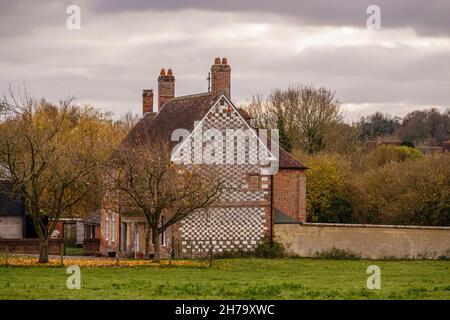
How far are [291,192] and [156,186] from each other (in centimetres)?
1917

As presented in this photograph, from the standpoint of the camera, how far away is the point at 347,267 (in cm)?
4000

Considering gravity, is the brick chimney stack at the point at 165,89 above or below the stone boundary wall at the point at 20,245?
above

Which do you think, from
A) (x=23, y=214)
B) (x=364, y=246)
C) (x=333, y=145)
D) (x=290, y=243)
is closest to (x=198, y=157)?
(x=290, y=243)

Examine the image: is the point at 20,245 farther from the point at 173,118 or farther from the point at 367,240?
the point at 367,240

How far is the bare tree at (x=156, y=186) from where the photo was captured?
128 ft

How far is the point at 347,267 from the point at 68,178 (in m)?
11.9

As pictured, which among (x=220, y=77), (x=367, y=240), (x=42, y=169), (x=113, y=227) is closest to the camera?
(x=42, y=169)

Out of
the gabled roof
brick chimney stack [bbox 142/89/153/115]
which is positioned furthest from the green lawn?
brick chimney stack [bbox 142/89/153/115]

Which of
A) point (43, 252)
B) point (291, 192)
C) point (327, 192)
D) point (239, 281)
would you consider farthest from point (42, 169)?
point (327, 192)

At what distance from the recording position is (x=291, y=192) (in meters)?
57.0

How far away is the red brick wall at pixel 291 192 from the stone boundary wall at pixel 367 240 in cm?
779

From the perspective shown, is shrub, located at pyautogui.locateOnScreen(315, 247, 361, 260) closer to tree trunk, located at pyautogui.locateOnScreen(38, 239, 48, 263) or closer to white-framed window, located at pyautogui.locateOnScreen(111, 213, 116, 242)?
white-framed window, located at pyautogui.locateOnScreen(111, 213, 116, 242)

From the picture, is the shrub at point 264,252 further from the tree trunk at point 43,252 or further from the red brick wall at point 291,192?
the tree trunk at point 43,252

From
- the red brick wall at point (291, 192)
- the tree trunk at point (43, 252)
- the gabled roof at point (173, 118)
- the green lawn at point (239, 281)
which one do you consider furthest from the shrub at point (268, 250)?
the tree trunk at point (43, 252)
